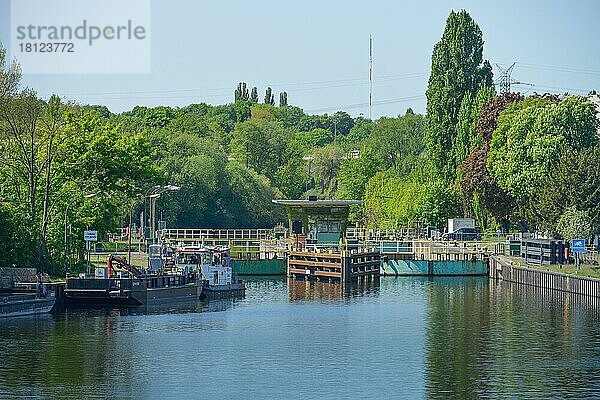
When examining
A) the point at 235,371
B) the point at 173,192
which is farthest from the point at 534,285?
the point at 173,192

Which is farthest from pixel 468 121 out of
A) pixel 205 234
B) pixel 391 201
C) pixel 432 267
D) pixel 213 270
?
pixel 213 270

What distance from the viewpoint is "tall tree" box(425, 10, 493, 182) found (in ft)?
397

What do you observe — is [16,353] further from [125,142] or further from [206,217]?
[206,217]

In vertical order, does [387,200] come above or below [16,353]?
above

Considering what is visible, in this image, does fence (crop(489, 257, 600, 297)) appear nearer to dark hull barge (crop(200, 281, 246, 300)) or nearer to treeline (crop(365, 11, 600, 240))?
treeline (crop(365, 11, 600, 240))

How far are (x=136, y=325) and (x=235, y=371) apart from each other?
13530mm

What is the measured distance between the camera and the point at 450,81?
121750 mm

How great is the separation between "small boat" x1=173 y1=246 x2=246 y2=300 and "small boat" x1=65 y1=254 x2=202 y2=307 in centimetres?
111

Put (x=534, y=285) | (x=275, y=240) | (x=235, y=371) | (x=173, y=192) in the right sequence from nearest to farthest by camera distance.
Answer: (x=235, y=371) → (x=534, y=285) → (x=275, y=240) → (x=173, y=192)

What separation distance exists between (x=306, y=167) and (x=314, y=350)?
105172 mm

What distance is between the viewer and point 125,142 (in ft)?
305

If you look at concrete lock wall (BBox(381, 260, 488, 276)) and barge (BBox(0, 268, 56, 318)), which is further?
concrete lock wall (BBox(381, 260, 488, 276))

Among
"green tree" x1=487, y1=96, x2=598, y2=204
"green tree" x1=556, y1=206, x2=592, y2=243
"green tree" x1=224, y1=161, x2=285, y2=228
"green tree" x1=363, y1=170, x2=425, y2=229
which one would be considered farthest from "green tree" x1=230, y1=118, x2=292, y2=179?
"green tree" x1=556, y1=206, x2=592, y2=243

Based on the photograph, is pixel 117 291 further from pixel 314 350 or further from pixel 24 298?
pixel 314 350
